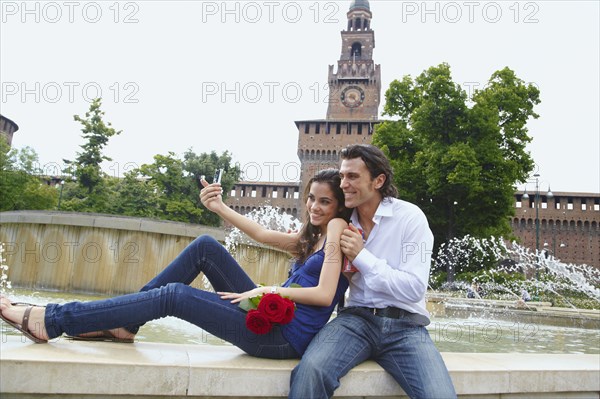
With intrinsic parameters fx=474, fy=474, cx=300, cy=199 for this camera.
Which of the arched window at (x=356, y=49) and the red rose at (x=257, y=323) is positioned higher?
the arched window at (x=356, y=49)

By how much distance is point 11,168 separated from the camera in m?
32.9

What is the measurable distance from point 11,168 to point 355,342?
122 ft

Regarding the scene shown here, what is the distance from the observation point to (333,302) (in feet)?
7.55

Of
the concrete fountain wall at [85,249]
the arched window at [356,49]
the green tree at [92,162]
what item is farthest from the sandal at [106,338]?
the arched window at [356,49]

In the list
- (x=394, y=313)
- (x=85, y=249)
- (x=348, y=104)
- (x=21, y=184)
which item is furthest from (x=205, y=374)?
(x=348, y=104)

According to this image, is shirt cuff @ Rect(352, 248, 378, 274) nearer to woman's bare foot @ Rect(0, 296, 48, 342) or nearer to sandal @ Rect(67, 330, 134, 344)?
sandal @ Rect(67, 330, 134, 344)

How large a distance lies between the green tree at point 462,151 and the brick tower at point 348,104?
21986 mm

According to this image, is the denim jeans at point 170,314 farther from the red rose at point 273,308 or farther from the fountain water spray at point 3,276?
the fountain water spray at point 3,276

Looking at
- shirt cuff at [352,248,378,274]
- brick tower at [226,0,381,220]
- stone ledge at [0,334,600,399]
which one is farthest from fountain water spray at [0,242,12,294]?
brick tower at [226,0,381,220]

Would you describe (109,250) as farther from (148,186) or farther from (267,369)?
(148,186)

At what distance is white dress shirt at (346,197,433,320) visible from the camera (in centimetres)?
213

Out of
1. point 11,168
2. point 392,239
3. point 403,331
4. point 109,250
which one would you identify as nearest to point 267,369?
point 403,331

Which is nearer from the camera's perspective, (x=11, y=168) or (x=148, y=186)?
(x=148, y=186)

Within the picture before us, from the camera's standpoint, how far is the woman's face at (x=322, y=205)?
249 centimetres
